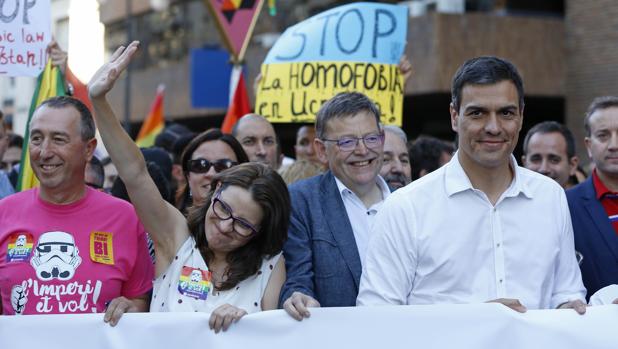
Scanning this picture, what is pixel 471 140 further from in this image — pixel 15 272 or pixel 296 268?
pixel 15 272

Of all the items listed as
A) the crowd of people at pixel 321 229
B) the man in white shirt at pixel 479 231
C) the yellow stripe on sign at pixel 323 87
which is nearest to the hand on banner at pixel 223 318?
the crowd of people at pixel 321 229

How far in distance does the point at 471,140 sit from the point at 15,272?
5.97ft

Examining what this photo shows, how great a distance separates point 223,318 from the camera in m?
3.89

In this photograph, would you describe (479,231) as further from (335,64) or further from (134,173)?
(335,64)

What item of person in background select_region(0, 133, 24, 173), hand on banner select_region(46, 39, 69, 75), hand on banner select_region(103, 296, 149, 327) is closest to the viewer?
hand on banner select_region(103, 296, 149, 327)

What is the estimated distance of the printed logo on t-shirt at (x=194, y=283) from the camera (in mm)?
4102

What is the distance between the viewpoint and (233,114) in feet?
28.7

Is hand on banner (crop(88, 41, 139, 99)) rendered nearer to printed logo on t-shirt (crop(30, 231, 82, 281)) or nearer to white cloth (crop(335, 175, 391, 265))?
printed logo on t-shirt (crop(30, 231, 82, 281))

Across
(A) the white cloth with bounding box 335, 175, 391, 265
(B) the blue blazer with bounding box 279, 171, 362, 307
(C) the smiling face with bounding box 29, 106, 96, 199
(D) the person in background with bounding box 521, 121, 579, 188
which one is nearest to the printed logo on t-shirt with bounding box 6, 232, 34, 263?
(C) the smiling face with bounding box 29, 106, 96, 199

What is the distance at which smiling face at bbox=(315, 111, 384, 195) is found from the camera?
4.52m

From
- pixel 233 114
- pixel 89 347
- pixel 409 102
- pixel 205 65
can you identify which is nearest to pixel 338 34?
pixel 233 114

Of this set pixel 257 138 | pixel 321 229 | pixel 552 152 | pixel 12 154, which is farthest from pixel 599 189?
pixel 12 154

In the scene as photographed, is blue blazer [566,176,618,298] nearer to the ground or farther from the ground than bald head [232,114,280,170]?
nearer to the ground

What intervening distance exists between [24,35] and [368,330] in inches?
125
